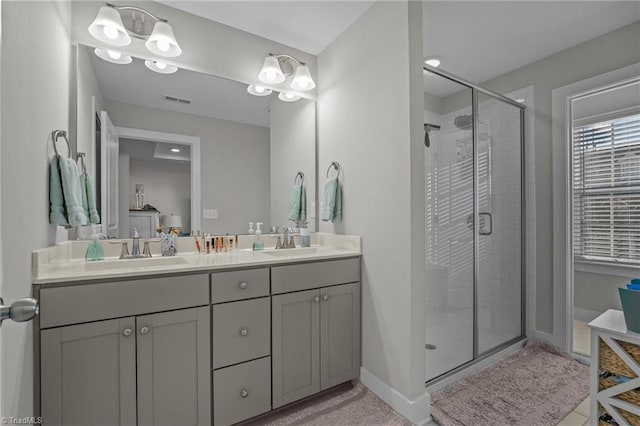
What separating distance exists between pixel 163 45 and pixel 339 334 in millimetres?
2063

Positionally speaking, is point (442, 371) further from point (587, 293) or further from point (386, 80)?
point (386, 80)

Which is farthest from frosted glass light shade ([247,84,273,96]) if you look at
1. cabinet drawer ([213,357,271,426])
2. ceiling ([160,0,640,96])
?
cabinet drawer ([213,357,271,426])

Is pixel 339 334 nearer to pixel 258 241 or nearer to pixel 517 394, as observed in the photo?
pixel 258 241

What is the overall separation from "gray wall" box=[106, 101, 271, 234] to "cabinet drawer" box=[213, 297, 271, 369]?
716 millimetres

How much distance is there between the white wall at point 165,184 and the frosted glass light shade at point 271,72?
0.84 metres

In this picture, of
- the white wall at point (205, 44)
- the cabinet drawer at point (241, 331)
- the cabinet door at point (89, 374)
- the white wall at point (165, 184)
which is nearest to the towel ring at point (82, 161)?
the white wall at point (165, 184)

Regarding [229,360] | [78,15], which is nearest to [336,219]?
[229,360]

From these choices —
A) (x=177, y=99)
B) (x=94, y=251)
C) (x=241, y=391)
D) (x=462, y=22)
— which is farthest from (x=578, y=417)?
(x=177, y=99)

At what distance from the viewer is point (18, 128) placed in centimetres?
101

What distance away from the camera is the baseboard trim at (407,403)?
65.1 inches

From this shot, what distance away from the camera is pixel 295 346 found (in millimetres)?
1735

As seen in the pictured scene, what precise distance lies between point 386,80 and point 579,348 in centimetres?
248

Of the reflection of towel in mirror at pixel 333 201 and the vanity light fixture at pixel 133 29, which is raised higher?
the vanity light fixture at pixel 133 29

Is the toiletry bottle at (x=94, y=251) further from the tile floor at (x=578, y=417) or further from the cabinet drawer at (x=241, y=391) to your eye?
the tile floor at (x=578, y=417)
